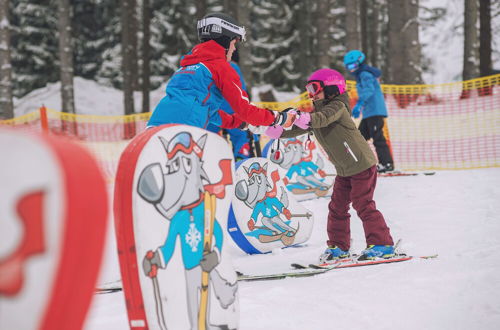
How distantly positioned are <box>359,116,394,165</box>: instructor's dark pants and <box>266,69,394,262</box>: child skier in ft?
11.9

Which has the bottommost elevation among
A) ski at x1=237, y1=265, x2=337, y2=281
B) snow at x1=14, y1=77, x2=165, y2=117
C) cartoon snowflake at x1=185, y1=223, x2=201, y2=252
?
ski at x1=237, y1=265, x2=337, y2=281

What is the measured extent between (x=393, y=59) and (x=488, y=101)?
8.30 feet

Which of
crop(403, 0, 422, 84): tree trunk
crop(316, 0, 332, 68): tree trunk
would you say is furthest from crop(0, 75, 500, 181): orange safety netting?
crop(316, 0, 332, 68): tree trunk

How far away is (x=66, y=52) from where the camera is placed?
17.0 m

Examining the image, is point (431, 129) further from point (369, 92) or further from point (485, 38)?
point (485, 38)

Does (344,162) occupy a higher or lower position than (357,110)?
lower

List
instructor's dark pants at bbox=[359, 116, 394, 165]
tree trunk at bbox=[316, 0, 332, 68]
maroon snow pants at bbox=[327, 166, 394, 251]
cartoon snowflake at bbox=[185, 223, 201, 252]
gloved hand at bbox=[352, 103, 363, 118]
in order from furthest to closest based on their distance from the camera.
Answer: tree trunk at bbox=[316, 0, 332, 68], instructor's dark pants at bbox=[359, 116, 394, 165], gloved hand at bbox=[352, 103, 363, 118], maroon snow pants at bbox=[327, 166, 394, 251], cartoon snowflake at bbox=[185, 223, 201, 252]

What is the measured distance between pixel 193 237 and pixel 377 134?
6.10 meters

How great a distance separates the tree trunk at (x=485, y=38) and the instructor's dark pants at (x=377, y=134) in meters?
9.32

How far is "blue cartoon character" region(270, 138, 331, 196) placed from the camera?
7141 mm

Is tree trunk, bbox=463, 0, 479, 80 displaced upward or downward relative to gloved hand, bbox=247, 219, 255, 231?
upward

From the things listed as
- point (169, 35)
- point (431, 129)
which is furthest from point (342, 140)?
point (169, 35)

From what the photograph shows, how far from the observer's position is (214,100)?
3.57m

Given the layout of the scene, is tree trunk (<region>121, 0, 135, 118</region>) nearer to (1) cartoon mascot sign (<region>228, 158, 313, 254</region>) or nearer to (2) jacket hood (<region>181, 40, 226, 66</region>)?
(1) cartoon mascot sign (<region>228, 158, 313, 254</region>)
